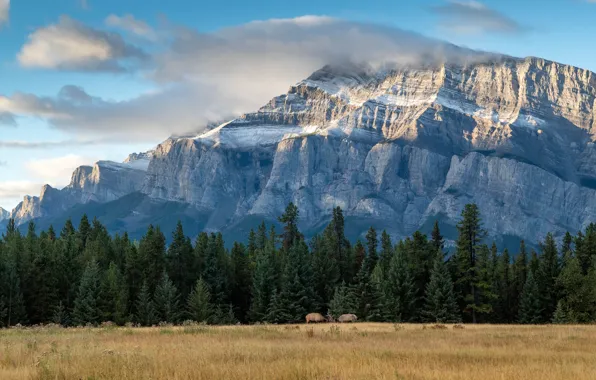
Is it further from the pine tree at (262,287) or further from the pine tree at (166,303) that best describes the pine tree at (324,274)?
the pine tree at (166,303)

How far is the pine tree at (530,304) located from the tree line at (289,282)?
7.0 inches

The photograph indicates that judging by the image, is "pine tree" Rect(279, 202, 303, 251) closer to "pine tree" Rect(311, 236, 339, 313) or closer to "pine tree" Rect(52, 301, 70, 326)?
"pine tree" Rect(311, 236, 339, 313)

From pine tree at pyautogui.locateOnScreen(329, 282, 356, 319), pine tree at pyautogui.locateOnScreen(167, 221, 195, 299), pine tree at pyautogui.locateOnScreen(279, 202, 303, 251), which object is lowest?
pine tree at pyautogui.locateOnScreen(329, 282, 356, 319)

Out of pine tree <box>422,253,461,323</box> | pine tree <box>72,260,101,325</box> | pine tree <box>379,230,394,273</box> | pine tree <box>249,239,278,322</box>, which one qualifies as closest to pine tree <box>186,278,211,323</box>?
pine tree <box>249,239,278,322</box>

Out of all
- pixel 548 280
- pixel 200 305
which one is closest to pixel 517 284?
pixel 548 280

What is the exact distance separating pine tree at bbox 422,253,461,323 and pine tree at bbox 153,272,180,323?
33.0m

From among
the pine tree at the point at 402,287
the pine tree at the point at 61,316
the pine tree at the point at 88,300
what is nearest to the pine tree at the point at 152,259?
the pine tree at the point at 61,316

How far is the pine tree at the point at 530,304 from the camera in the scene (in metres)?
97.8

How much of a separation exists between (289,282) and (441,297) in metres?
22.0

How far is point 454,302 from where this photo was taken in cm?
8594

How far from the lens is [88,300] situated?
79.7 metres

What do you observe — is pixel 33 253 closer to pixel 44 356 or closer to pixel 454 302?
pixel 454 302

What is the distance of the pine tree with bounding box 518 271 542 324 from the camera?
97.8 metres

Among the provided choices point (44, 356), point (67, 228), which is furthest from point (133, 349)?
point (67, 228)
